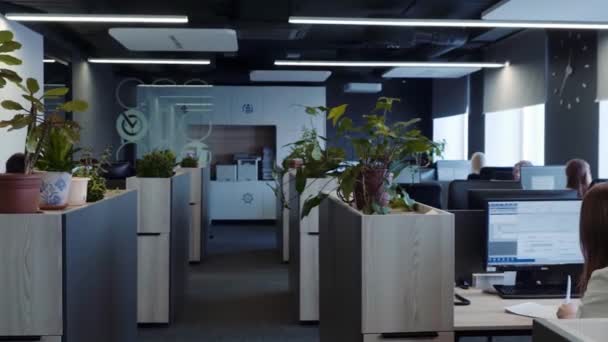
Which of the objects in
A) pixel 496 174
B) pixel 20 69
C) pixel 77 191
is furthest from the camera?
pixel 20 69

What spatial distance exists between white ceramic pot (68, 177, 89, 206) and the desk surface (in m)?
1.66

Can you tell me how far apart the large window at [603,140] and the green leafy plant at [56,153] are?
18.2ft

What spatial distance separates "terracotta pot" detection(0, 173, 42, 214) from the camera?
232 cm

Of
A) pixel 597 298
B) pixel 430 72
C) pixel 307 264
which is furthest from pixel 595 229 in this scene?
pixel 430 72

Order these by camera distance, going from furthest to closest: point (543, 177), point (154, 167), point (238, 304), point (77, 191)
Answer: point (238, 304) → point (543, 177) → point (154, 167) → point (77, 191)

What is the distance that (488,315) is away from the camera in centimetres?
255

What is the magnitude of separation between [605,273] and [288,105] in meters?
10.3

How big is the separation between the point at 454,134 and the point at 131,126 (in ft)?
18.5

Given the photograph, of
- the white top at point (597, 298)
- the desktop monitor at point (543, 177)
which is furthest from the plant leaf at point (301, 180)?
the desktop monitor at point (543, 177)

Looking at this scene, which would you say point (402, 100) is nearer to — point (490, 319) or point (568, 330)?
point (490, 319)

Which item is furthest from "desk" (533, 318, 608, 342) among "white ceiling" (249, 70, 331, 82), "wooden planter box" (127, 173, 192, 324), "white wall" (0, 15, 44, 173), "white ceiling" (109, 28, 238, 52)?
"white ceiling" (249, 70, 331, 82)

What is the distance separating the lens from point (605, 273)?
65.7 inches

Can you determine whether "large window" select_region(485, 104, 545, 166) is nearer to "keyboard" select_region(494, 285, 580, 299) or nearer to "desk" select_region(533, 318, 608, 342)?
"keyboard" select_region(494, 285, 580, 299)

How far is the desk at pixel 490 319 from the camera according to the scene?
2.39 meters
